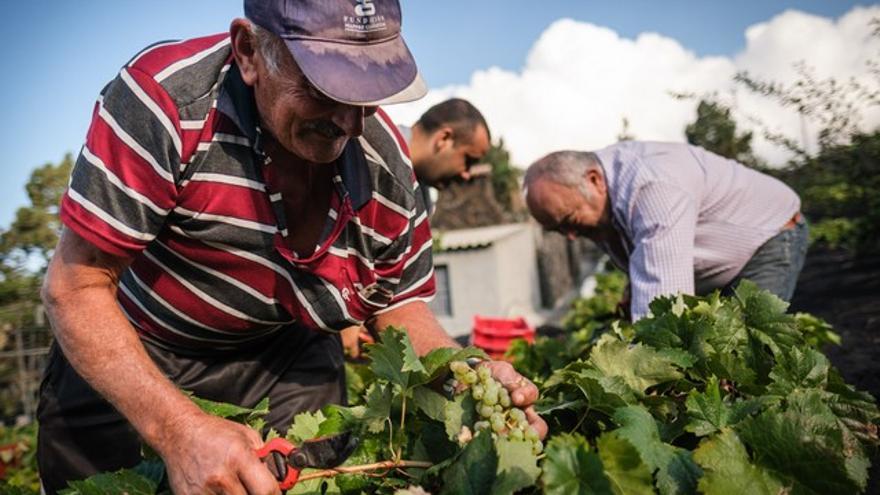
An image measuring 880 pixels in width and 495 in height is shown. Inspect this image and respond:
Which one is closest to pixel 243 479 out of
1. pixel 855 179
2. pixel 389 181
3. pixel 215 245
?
pixel 215 245

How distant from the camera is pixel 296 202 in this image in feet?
7.22

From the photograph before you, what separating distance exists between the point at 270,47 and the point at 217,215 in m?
0.53

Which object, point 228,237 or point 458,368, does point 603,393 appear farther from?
point 228,237

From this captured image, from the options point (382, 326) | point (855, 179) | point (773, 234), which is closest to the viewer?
point (382, 326)

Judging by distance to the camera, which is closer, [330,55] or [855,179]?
[330,55]

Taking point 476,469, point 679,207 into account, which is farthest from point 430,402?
point 679,207

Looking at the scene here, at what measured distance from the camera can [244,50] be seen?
6.33 ft

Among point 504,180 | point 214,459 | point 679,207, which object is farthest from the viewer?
point 504,180

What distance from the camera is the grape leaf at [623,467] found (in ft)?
4.19

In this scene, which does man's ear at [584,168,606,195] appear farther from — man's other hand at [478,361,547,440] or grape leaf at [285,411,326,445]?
grape leaf at [285,411,326,445]

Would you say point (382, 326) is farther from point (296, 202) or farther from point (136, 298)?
point (136, 298)

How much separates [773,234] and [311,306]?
2.76 m

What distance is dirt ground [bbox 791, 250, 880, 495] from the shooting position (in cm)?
436

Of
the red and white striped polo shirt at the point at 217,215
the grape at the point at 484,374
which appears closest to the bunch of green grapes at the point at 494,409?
the grape at the point at 484,374
